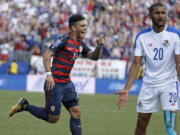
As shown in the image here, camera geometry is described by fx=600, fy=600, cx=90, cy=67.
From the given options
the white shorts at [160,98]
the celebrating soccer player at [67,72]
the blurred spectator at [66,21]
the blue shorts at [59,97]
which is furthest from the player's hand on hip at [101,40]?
the blurred spectator at [66,21]

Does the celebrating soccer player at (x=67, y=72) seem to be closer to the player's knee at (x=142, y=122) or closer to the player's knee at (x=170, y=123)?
the player's knee at (x=142, y=122)

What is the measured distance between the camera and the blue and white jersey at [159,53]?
8.55 m

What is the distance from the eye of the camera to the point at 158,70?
862 centimetres

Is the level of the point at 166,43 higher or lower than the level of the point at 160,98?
higher

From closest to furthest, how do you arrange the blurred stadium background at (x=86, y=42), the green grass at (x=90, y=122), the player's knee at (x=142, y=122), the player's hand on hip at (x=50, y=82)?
the player's knee at (x=142, y=122) < the player's hand on hip at (x=50, y=82) < the green grass at (x=90, y=122) < the blurred stadium background at (x=86, y=42)

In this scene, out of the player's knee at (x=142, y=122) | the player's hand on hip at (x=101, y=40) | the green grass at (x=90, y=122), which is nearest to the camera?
the player's knee at (x=142, y=122)

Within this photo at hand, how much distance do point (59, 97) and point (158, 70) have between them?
6.82 feet

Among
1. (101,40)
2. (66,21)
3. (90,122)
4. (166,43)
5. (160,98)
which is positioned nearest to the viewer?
(166,43)

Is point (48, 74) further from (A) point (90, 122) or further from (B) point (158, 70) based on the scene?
(A) point (90, 122)

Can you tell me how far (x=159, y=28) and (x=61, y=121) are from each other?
5.81 m

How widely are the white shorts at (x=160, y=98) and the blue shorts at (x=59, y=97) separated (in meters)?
1.71

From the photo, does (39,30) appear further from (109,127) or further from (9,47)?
(109,127)

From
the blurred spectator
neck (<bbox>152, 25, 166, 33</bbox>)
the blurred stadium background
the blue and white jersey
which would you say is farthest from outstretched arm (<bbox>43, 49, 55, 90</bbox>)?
the blurred spectator

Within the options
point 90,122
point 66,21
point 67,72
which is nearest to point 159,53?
point 67,72
